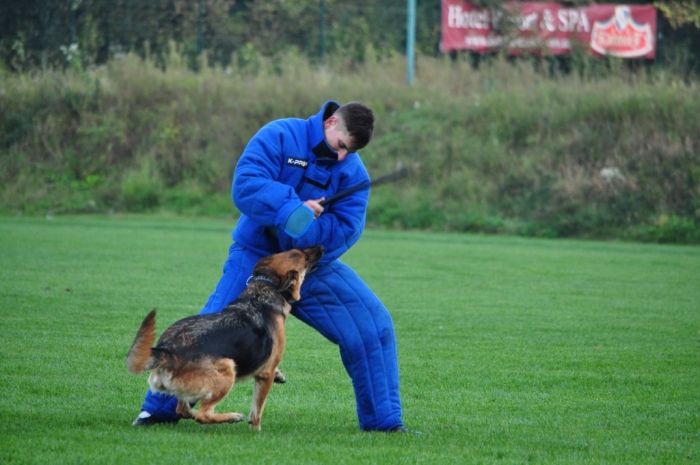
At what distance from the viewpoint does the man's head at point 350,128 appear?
499 centimetres

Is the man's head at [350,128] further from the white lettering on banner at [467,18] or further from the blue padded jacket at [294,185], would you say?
the white lettering on banner at [467,18]

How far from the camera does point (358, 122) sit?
498cm

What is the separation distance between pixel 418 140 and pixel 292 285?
17005 millimetres

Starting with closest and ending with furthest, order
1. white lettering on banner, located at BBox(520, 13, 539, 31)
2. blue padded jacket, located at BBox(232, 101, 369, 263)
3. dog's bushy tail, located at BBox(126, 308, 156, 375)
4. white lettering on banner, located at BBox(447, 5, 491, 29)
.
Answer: dog's bushy tail, located at BBox(126, 308, 156, 375) → blue padded jacket, located at BBox(232, 101, 369, 263) → white lettering on banner, located at BBox(447, 5, 491, 29) → white lettering on banner, located at BBox(520, 13, 539, 31)

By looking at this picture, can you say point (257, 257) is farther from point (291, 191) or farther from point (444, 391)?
point (444, 391)

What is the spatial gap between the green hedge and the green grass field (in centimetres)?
519

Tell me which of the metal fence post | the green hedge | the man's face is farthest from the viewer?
the metal fence post

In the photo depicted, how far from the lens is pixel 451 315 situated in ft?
31.0

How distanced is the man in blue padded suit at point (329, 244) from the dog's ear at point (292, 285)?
5.5 inches

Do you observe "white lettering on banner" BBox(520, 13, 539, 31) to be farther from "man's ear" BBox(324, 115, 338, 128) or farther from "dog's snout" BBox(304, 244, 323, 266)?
"dog's snout" BBox(304, 244, 323, 266)

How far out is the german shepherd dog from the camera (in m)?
4.72

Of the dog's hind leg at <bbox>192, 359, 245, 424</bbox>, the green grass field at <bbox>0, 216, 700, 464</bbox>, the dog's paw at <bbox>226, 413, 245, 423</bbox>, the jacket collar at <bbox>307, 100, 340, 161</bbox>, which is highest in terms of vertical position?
the jacket collar at <bbox>307, 100, 340, 161</bbox>

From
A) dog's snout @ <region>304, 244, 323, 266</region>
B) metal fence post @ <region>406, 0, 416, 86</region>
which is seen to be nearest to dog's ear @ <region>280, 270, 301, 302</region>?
dog's snout @ <region>304, 244, 323, 266</region>

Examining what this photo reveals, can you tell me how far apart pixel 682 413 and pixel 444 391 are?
1.66 meters
